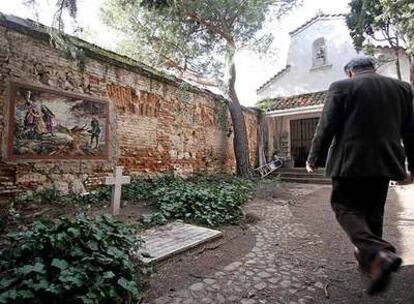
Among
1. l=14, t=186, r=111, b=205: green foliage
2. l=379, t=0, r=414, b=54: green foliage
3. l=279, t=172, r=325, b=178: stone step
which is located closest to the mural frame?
l=14, t=186, r=111, b=205: green foliage

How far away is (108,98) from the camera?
22.1ft

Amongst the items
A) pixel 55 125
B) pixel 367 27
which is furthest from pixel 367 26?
pixel 55 125

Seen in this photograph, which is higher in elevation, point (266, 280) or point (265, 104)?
point (265, 104)

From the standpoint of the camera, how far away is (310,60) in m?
14.4

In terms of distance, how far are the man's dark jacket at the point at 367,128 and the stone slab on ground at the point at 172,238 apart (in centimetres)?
203

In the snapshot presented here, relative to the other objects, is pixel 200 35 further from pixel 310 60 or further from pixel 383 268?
pixel 383 268

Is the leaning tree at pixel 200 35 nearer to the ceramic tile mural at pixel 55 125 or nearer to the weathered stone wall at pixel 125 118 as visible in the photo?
the weathered stone wall at pixel 125 118

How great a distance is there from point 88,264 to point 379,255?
219 cm

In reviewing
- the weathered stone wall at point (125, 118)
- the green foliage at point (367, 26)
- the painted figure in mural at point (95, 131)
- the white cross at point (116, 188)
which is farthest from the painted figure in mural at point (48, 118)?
the green foliage at point (367, 26)

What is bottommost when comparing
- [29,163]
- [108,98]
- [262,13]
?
A: [29,163]

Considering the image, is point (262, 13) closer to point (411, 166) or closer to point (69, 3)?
point (69, 3)

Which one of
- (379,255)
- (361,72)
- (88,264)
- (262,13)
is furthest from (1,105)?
(262,13)

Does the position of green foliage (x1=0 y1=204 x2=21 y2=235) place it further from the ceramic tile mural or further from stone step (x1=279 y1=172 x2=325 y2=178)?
stone step (x1=279 y1=172 x2=325 y2=178)

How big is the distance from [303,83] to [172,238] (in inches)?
484
